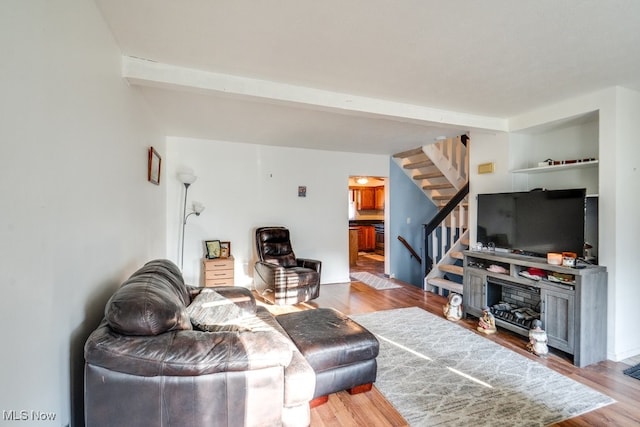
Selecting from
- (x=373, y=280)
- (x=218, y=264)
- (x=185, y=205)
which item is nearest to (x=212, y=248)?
(x=218, y=264)

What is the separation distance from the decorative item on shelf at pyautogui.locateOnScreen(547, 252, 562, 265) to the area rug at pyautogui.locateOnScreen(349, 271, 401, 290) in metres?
2.67

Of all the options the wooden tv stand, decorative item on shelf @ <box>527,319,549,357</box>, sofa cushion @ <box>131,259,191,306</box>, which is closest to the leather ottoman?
sofa cushion @ <box>131,259,191,306</box>

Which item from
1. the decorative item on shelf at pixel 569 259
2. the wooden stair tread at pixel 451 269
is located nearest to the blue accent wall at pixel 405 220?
the wooden stair tread at pixel 451 269

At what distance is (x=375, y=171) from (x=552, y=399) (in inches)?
167

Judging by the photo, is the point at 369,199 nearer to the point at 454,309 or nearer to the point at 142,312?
the point at 454,309

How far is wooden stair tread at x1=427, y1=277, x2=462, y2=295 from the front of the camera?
424 cm

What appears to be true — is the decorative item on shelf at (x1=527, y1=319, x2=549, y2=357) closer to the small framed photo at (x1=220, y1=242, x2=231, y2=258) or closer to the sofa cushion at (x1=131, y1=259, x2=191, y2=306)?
the sofa cushion at (x1=131, y1=259, x2=191, y2=306)

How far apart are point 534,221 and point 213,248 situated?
4115 millimetres

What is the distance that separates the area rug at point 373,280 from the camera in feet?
17.2

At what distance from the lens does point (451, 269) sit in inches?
176

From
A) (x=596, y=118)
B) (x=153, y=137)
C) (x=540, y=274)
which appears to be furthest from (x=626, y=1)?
(x=153, y=137)

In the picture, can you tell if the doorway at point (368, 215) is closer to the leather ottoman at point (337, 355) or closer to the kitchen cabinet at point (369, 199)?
the kitchen cabinet at point (369, 199)

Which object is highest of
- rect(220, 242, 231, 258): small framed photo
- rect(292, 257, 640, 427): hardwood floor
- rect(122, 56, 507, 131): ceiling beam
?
rect(122, 56, 507, 131): ceiling beam

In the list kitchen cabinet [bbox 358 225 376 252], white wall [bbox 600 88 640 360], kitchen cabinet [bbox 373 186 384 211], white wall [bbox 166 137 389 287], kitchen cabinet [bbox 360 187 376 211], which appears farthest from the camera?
kitchen cabinet [bbox 360 187 376 211]
